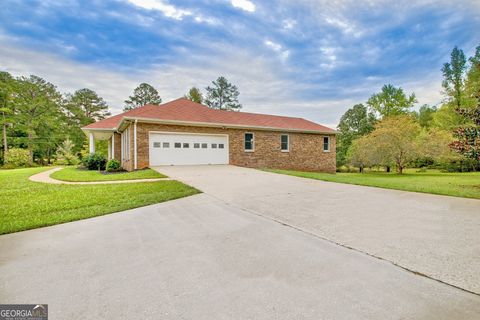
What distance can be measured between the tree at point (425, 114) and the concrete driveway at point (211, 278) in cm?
4838

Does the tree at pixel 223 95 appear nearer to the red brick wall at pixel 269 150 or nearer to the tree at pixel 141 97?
the tree at pixel 141 97

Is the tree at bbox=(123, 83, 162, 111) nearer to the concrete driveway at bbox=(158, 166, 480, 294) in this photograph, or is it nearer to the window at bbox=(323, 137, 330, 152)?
the window at bbox=(323, 137, 330, 152)

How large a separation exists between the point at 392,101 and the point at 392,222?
125 ft

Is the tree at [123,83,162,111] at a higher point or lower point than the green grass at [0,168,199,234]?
higher

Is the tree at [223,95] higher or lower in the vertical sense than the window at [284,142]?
higher

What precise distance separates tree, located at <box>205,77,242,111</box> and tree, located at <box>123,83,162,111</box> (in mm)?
9033

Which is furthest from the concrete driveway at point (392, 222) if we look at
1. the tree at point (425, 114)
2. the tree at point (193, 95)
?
the tree at point (425, 114)

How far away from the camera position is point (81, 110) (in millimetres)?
38125

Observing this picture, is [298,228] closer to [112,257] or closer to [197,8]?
[112,257]

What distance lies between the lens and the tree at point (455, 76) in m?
27.2

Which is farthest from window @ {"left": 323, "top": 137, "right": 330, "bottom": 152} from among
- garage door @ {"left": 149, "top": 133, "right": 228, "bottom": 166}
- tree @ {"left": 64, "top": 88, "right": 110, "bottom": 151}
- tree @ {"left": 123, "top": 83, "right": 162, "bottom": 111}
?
tree @ {"left": 64, "top": 88, "right": 110, "bottom": 151}

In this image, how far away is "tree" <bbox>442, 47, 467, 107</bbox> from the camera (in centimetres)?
2725

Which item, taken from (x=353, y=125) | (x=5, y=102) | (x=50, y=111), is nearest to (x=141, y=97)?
(x=50, y=111)

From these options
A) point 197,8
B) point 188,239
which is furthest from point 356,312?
point 197,8
